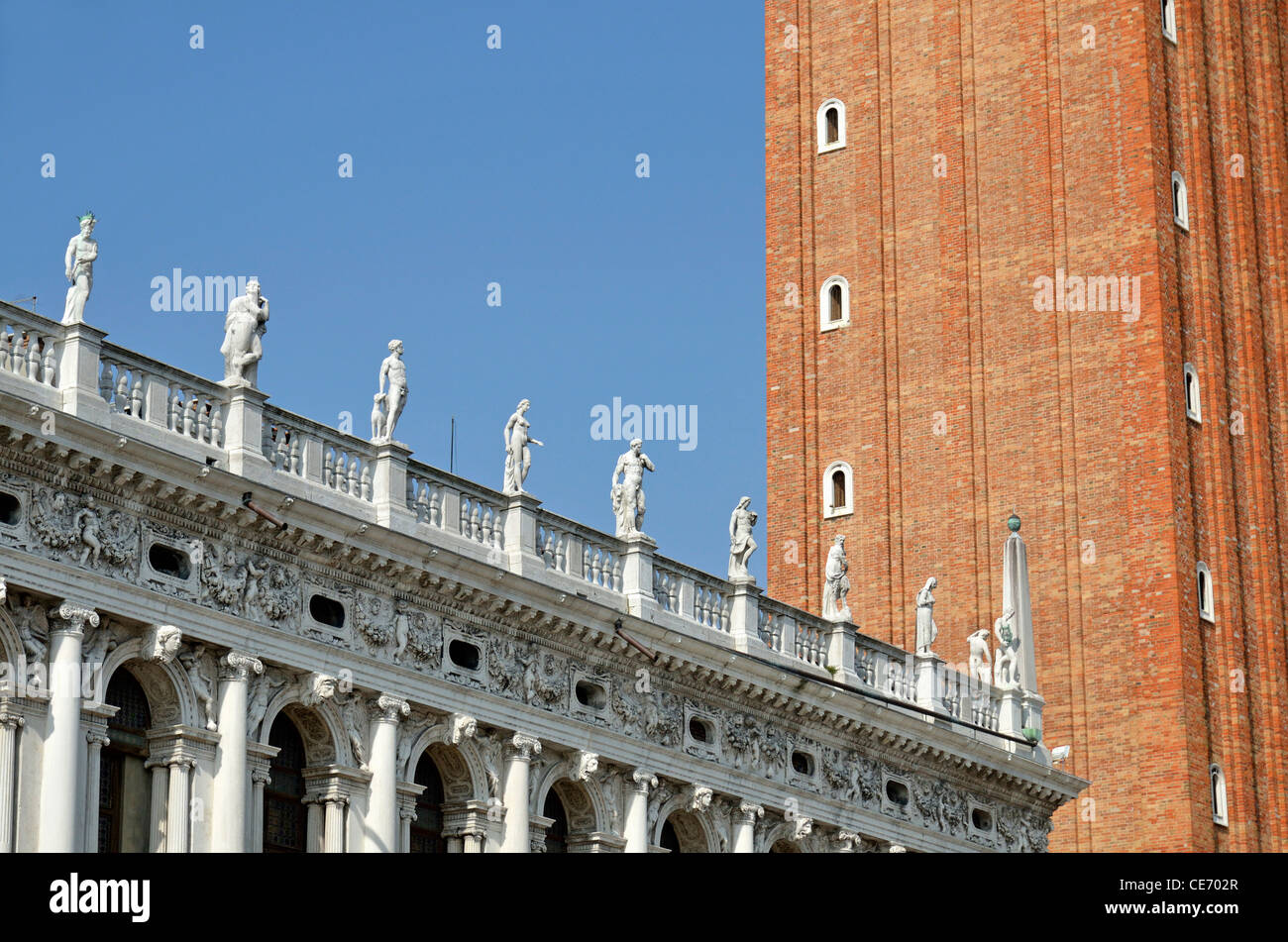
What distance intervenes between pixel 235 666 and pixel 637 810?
7.81 meters

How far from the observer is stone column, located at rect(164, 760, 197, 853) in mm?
30281

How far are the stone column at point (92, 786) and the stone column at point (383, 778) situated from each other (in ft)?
13.8

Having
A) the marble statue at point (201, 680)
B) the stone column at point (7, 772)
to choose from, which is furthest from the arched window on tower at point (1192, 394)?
the stone column at point (7, 772)

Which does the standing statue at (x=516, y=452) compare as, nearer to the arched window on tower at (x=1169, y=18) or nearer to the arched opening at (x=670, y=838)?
the arched opening at (x=670, y=838)

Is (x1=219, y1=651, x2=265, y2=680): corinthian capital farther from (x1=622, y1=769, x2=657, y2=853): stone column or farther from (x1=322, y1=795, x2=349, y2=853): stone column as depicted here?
(x1=622, y1=769, x2=657, y2=853): stone column

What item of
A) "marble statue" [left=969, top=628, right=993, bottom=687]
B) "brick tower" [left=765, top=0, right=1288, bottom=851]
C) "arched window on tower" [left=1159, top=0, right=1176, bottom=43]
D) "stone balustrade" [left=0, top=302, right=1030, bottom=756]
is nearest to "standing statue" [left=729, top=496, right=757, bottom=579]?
"stone balustrade" [left=0, top=302, right=1030, bottom=756]

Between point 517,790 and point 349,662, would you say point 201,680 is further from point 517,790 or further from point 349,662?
point 517,790

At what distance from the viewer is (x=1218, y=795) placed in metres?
54.5

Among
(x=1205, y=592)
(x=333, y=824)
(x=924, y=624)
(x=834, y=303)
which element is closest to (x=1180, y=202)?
(x=834, y=303)

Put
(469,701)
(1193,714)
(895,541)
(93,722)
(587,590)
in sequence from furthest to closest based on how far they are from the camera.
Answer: (895,541) → (1193,714) → (587,590) → (469,701) → (93,722)
